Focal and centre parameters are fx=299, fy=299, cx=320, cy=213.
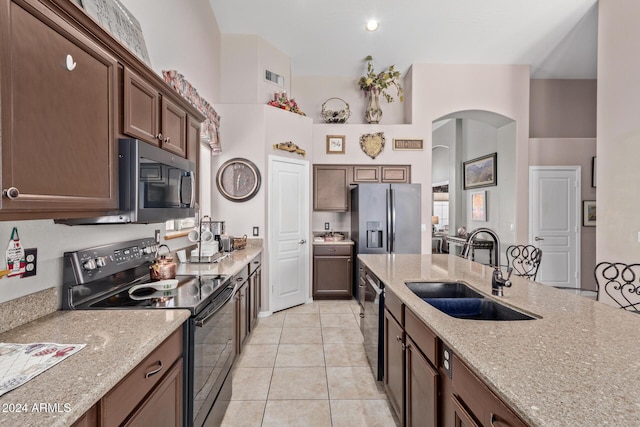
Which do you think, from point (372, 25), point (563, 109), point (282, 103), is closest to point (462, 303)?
point (282, 103)

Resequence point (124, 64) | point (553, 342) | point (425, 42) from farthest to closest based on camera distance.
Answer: point (425, 42), point (124, 64), point (553, 342)

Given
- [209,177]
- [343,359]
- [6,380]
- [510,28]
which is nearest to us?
[6,380]

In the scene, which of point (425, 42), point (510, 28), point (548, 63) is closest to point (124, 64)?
point (425, 42)

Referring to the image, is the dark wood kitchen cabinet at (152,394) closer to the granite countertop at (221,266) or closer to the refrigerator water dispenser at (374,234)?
the granite countertop at (221,266)

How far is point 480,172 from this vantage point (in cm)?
607

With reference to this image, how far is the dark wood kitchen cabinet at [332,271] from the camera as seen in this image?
15.3 feet

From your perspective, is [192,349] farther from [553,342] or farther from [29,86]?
[553,342]

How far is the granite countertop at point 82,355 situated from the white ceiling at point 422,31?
12.7ft

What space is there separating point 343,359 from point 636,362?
2.24 m

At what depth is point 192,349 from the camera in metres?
1.44

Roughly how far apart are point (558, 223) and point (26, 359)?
6.50 m

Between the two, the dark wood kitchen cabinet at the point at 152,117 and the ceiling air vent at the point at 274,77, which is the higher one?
the ceiling air vent at the point at 274,77

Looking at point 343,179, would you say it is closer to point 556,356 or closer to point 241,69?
point 241,69

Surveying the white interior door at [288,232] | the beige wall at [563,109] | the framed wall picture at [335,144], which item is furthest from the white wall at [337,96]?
the beige wall at [563,109]
